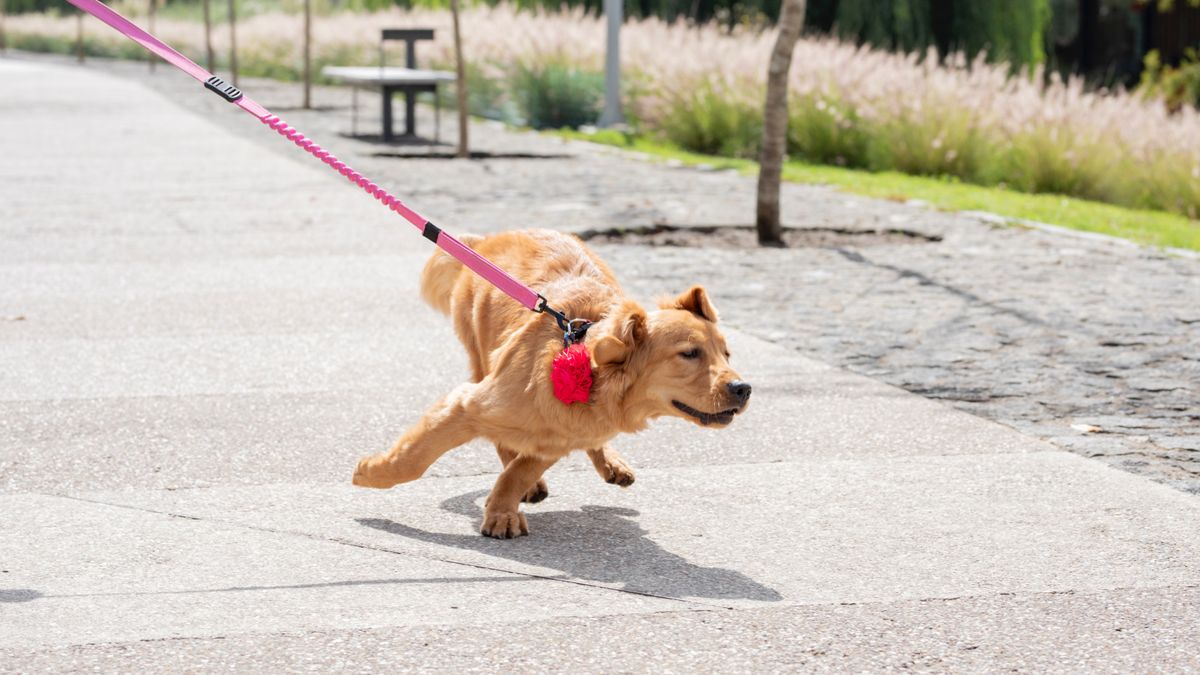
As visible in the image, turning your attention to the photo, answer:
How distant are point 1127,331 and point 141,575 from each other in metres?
5.76

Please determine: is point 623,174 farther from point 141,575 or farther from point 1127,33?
point 1127,33

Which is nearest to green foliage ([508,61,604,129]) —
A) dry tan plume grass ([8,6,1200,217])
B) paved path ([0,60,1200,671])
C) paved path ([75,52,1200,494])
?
dry tan plume grass ([8,6,1200,217])

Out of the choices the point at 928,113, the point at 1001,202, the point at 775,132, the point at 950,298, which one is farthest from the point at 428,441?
the point at 928,113

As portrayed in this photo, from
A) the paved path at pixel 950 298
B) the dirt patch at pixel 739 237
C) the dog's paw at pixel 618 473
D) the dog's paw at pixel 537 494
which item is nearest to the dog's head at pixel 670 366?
the dog's paw at pixel 618 473

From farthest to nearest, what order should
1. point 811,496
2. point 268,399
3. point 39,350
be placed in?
point 39,350 < point 268,399 < point 811,496

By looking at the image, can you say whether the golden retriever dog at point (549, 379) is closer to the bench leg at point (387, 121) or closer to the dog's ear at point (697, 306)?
the dog's ear at point (697, 306)

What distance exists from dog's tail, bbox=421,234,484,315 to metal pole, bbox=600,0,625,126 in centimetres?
1622

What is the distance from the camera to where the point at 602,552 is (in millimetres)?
4824

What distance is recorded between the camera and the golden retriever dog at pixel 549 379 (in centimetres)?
447

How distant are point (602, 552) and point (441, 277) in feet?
4.94

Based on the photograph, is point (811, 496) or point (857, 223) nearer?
point (811, 496)

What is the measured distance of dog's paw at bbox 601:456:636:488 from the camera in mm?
5293

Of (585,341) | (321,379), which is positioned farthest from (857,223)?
(585,341)

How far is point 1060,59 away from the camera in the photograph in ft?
115
